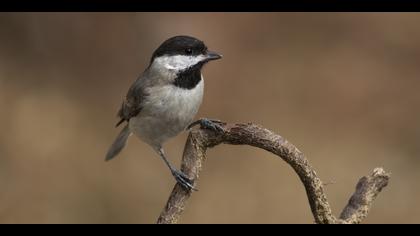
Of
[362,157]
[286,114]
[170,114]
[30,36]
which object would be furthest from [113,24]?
[170,114]

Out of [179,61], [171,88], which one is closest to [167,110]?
[171,88]

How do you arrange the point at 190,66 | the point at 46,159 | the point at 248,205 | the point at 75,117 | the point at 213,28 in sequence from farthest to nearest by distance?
the point at 213,28
the point at 75,117
the point at 46,159
the point at 248,205
the point at 190,66

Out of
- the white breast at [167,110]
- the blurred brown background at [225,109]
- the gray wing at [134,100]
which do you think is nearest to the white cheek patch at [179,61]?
the white breast at [167,110]

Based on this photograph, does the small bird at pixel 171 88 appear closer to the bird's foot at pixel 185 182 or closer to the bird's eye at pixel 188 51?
the bird's eye at pixel 188 51

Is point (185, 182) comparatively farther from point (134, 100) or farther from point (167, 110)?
point (134, 100)

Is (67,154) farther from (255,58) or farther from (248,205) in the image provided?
(255,58)

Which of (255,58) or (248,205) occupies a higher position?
(255,58)

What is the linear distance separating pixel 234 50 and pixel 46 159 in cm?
290

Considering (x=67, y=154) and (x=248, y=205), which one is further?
(x=67, y=154)

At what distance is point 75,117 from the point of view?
8008 millimetres

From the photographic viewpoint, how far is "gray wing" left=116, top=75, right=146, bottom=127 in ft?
13.7

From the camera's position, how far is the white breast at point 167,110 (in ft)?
12.7

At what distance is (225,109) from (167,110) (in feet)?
13.9

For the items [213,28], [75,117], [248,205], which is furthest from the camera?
[213,28]
